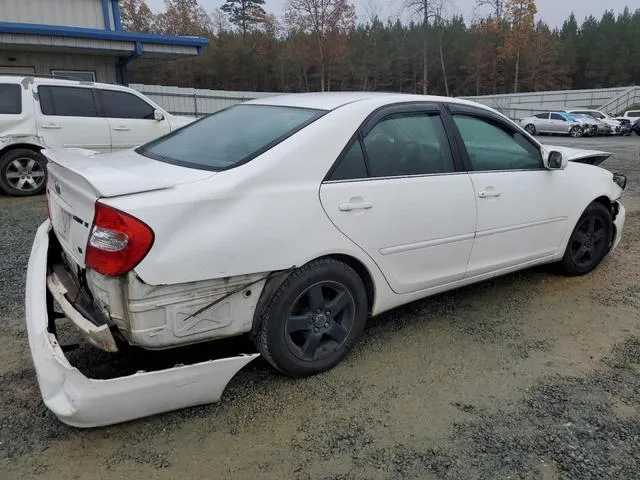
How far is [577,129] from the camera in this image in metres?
27.3

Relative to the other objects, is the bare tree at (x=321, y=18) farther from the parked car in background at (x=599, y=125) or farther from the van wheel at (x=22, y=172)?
the van wheel at (x=22, y=172)

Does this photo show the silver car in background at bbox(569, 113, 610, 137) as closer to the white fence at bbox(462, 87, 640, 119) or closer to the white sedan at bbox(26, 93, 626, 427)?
the white fence at bbox(462, 87, 640, 119)

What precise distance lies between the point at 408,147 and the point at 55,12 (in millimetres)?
12450

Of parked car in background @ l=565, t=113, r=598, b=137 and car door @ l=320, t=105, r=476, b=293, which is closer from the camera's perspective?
car door @ l=320, t=105, r=476, b=293

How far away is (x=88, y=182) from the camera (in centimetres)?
245

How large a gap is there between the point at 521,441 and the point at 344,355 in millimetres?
1046

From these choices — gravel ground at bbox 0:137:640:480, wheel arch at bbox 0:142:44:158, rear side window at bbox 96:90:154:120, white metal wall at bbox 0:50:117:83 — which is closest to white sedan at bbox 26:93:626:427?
gravel ground at bbox 0:137:640:480

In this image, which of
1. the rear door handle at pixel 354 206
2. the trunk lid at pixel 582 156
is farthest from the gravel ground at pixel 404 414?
the trunk lid at pixel 582 156

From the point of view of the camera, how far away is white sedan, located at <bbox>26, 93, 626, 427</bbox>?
7.73 feet

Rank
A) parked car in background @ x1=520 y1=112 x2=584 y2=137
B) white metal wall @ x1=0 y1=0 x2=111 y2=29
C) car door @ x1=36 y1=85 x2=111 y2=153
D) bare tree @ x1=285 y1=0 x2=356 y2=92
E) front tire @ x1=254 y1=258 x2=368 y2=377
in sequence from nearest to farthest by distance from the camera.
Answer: front tire @ x1=254 y1=258 x2=368 y2=377 < car door @ x1=36 y1=85 x2=111 y2=153 < white metal wall @ x1=0 y1=0 x2=111 y2=29 < parked car in background @ x1=520 y1=112 x2=584 y2=137 < bare tree @ x1=285 y1=0 x2=356 y2=92

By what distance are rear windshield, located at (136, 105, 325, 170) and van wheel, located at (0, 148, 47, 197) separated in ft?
17.4

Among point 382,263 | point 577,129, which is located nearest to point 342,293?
point 382,263

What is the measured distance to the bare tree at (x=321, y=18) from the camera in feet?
131

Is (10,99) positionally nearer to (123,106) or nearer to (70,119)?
(70,119)
